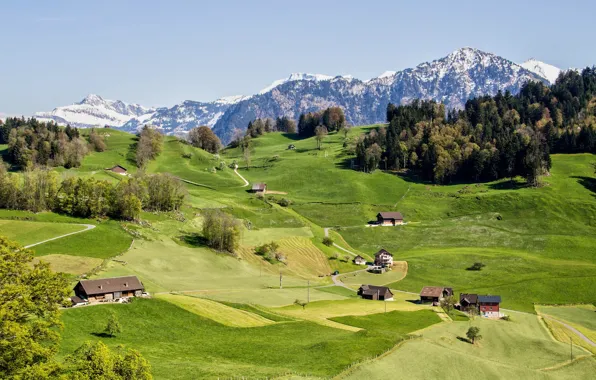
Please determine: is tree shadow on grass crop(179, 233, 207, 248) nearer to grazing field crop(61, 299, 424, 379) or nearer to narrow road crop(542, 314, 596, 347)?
grazing field crop(61, 299, 424, 379)

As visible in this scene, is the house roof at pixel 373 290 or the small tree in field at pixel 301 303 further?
the house roof at pixel 373 290

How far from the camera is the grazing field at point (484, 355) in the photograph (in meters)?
64.0

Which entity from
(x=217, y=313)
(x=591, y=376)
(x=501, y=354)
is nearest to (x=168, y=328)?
(x=217, y=313)

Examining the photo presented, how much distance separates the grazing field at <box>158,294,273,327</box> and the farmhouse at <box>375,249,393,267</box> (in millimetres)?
58981

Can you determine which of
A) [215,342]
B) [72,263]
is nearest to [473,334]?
[215,342]

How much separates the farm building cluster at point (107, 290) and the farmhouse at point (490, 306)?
210ft

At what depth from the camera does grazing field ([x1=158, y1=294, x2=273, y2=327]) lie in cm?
8406

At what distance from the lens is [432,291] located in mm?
115062

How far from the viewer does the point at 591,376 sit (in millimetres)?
Result: 73688

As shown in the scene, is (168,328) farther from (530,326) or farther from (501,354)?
(530,326)

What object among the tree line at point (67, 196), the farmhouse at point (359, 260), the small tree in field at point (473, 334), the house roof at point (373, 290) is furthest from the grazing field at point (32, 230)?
the small tree in field at point (473, 334)

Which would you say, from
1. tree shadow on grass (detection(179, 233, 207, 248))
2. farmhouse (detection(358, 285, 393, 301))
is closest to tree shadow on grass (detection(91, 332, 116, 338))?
farmhouse (detection(358, 285, 393, 301))

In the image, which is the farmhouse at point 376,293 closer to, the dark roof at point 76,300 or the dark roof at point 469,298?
the dark roof at point 469,298

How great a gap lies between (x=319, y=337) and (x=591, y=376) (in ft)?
120
